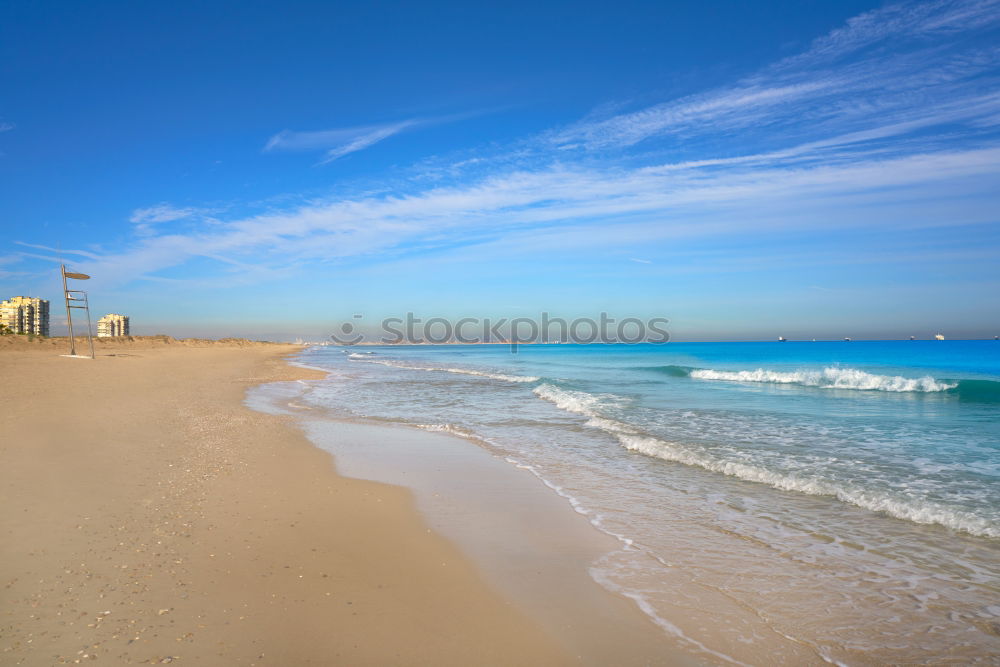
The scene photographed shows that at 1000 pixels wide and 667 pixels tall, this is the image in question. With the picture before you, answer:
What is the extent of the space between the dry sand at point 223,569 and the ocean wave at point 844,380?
22924mm

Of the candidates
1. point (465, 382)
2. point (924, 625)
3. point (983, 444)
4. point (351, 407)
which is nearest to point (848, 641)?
point (924, 625)

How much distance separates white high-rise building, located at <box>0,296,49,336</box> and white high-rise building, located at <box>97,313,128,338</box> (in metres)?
24.7

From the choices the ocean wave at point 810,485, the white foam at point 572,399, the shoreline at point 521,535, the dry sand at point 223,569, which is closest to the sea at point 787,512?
the ocean wave at point 810,485

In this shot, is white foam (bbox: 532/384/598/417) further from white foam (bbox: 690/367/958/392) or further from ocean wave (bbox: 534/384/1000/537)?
white foam (bbox: 690/367/958/392)

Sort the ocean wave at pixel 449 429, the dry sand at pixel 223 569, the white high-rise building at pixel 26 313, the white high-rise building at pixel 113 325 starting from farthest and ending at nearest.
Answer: the white high-rise building at pixel 113 325 → the white high-rise building at pixel 26 313 → the ocean wave at pixel 449 429 → the dry sand at pixel 223 569

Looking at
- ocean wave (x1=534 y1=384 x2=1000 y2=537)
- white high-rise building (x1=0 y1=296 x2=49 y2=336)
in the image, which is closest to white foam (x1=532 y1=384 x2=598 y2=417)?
ocean wave (x1=534 y1=384 x2=1000 y2=537)

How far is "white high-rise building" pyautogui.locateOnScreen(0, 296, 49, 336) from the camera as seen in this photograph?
82.9 m

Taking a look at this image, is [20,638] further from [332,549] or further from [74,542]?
[332,549]

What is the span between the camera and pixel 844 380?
24078 mm

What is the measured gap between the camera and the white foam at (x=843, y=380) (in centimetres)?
2160

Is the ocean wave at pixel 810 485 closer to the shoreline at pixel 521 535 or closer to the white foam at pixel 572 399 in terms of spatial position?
the shoreline at pixel 521 535

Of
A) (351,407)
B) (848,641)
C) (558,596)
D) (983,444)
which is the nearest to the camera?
(848,641)

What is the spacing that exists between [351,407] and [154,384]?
8150 mm

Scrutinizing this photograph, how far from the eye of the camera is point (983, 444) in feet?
33.6
